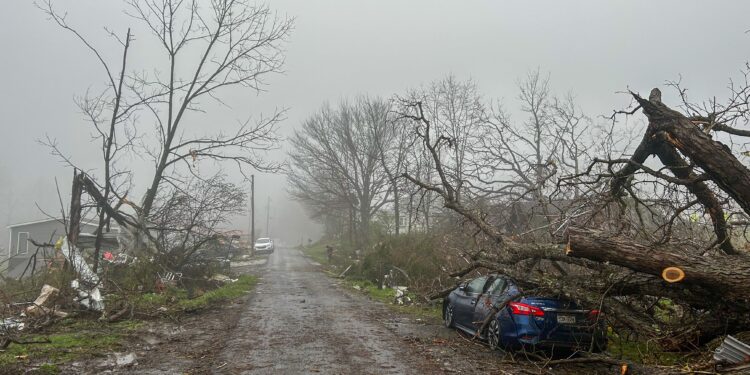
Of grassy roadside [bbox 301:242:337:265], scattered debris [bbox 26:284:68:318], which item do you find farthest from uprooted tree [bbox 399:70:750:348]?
grassy roadside [bbox 301:242:337:265]

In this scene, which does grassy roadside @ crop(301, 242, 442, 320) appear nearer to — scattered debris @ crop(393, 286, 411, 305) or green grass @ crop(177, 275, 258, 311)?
scattered debris @ crop(393, 286, 411, 305)

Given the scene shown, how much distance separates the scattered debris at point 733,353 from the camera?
17.0 feet

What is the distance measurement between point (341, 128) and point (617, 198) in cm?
3141

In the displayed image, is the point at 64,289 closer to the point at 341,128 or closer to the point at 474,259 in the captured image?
the point at 474,259

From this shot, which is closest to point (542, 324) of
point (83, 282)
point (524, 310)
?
point (524, 310)

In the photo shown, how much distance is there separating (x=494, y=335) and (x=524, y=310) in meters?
0.85

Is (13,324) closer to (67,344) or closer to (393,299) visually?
(67,344)

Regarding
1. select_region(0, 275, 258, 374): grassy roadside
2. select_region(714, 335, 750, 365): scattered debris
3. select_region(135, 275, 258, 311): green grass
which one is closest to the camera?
select_region(714, 335, 750, 365): scattered debris

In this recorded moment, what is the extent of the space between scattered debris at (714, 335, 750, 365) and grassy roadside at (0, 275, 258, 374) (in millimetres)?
7728

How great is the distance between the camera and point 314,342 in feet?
29.6

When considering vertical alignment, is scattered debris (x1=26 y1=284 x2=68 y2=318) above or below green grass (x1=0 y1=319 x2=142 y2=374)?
above

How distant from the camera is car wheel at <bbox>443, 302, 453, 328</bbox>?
35.7 ft

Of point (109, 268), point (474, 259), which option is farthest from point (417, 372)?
point (109, 268)

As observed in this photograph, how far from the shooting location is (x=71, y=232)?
14.3m
